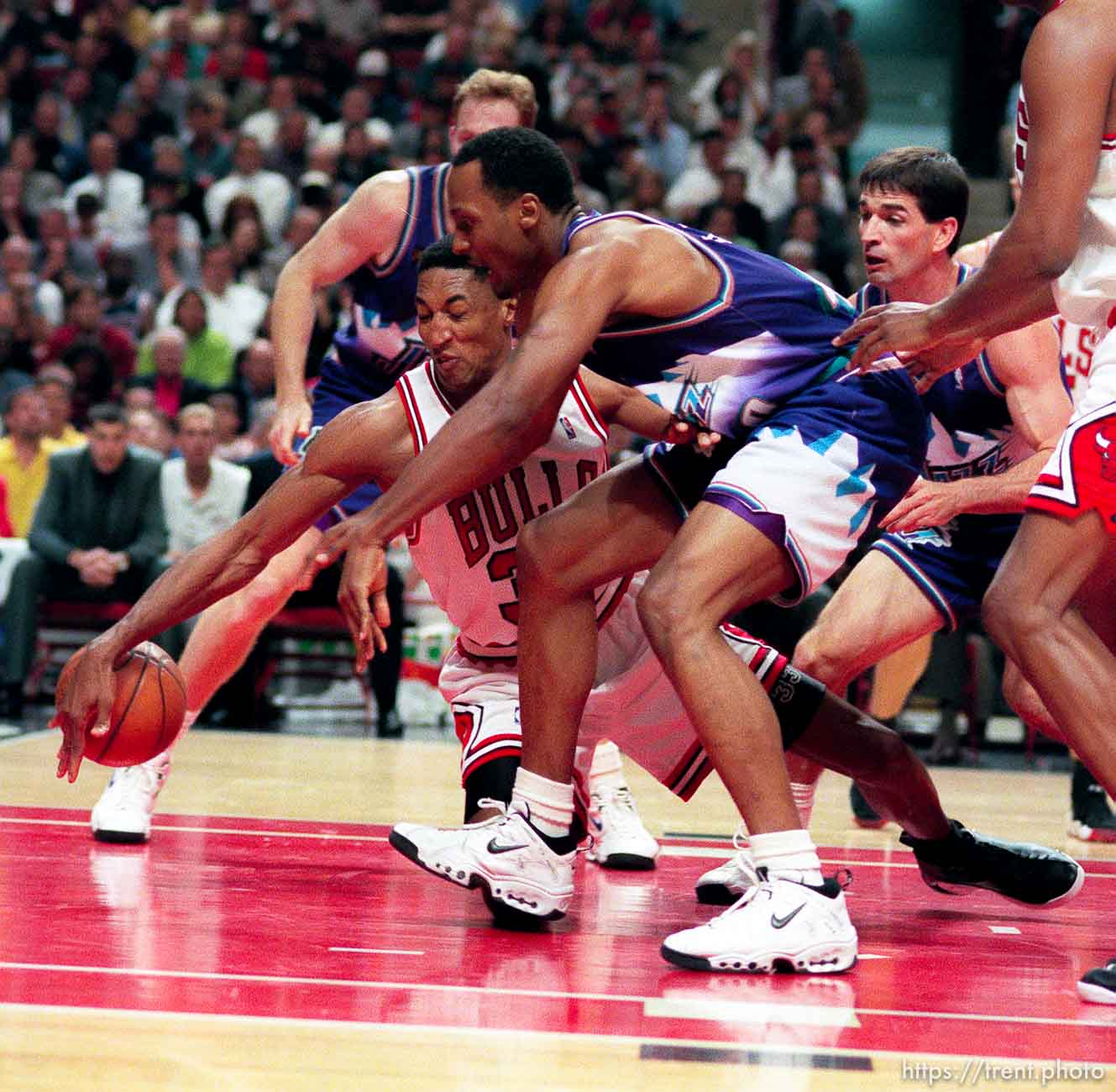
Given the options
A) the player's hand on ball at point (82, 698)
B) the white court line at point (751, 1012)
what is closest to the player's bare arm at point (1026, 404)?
the white court line at point (751, 1012)

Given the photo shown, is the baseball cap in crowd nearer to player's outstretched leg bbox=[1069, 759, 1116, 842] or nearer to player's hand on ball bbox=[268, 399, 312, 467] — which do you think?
player's hand on ball bbox=[268, 399, 312, 467]

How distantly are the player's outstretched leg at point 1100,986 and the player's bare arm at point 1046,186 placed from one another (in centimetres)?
119

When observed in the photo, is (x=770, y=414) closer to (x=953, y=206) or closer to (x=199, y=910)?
(x=953, y=206)

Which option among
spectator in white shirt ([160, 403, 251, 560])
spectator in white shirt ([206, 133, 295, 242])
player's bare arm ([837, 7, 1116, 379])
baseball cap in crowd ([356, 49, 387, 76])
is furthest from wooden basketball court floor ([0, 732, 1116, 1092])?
baseball cap in crowd ([356, 49, 387, 76])

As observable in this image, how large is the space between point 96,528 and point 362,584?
6035mm

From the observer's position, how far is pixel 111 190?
45.2ft

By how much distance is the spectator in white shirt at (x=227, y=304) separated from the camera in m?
12.3

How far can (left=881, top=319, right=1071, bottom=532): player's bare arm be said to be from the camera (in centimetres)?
426

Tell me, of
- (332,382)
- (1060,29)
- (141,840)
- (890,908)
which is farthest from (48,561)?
(1060,29)

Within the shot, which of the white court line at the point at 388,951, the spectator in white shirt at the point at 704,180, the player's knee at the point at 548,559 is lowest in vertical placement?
the spectator in white shirt at the point at 704,180

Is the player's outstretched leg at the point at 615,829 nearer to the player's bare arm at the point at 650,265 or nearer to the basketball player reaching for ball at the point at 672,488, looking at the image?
the basketball player reaching for ball at the point at 672,488

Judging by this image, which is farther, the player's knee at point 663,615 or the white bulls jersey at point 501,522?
the white bulls jersey at point 501,522

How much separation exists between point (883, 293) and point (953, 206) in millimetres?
282

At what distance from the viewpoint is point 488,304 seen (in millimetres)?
4000
